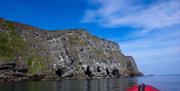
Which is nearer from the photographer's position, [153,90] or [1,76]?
[153,90]

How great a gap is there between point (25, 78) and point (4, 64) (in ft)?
54.2

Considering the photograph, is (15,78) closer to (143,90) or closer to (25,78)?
(25,78)

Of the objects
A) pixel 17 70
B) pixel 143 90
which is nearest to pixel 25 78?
pixel 17 70

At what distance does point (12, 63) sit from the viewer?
200 metres

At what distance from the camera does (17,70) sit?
198 metres

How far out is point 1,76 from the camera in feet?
616

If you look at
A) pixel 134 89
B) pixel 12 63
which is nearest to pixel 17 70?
pixel 12 63

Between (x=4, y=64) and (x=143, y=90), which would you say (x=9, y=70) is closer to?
(x=4, y=64)

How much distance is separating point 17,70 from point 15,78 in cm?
708

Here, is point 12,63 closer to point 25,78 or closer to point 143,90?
point 25,78

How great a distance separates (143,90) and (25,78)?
191 meters

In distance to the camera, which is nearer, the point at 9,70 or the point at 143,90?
the point at 143,90

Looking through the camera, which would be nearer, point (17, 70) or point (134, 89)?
point (134, 89)

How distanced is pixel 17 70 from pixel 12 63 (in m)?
6.01
